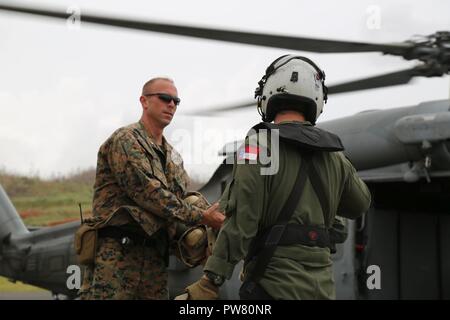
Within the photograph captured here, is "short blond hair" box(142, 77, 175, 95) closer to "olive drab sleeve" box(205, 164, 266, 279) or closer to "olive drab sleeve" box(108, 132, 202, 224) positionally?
"olive drab sleeve" box(108, 132, 202, 224)

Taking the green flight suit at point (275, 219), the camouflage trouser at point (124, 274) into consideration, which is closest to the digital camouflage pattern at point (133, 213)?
the camouflage trouser at point (124, 274)

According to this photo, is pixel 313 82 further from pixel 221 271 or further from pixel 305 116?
pixel 221 271

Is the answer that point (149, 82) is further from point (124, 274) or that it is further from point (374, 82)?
point (374, 82)

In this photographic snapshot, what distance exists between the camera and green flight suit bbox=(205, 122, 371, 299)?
2592mm

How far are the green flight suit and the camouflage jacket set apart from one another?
670 millimetres

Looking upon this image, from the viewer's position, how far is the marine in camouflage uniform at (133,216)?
3.40 m

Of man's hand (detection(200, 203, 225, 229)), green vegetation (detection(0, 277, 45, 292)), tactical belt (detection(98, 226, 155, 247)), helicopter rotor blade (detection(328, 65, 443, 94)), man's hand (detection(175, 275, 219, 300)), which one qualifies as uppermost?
helicopter rotor blade (detection(328, 65, 443, 94))

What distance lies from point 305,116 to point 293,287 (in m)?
0.70

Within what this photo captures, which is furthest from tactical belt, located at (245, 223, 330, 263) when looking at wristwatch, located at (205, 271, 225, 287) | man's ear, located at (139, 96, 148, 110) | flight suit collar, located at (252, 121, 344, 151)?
man's ear, located at (139, 96, 148, 110)

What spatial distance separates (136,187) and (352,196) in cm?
105

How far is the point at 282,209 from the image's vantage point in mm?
2664

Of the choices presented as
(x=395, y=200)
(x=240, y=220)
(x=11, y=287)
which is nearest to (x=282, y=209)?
(x=240, y=220)
